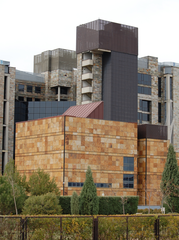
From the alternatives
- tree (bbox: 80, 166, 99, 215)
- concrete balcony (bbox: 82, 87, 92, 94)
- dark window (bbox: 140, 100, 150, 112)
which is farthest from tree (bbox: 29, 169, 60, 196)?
dark window (bbox: 140, 100, 150, 112)

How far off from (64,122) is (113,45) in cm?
3165

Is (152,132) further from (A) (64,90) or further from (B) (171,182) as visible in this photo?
(A) (64,90)

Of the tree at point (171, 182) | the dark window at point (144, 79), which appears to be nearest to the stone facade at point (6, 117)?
the dark window at point (144, 79)

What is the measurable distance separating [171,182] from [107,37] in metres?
44.9

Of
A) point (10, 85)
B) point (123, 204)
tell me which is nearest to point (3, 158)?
point (10, 85)

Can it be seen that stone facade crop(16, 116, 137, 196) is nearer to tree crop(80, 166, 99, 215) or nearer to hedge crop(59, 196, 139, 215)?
hedge crop(59, 196, 139, 215)

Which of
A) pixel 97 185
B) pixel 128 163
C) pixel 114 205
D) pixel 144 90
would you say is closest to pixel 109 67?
pixel 144 90

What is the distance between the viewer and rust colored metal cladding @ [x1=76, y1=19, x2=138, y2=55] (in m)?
88.2

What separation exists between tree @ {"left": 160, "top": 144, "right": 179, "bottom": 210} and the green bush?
427cm

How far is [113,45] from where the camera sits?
295 feet

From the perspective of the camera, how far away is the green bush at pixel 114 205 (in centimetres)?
5144

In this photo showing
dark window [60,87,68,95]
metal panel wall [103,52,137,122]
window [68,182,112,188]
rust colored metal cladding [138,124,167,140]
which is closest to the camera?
window [68,182,112,188]

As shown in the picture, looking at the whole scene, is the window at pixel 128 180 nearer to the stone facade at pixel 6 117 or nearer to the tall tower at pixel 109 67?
the tall tower at pixel 109 67

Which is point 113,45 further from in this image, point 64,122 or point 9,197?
point 9,197
